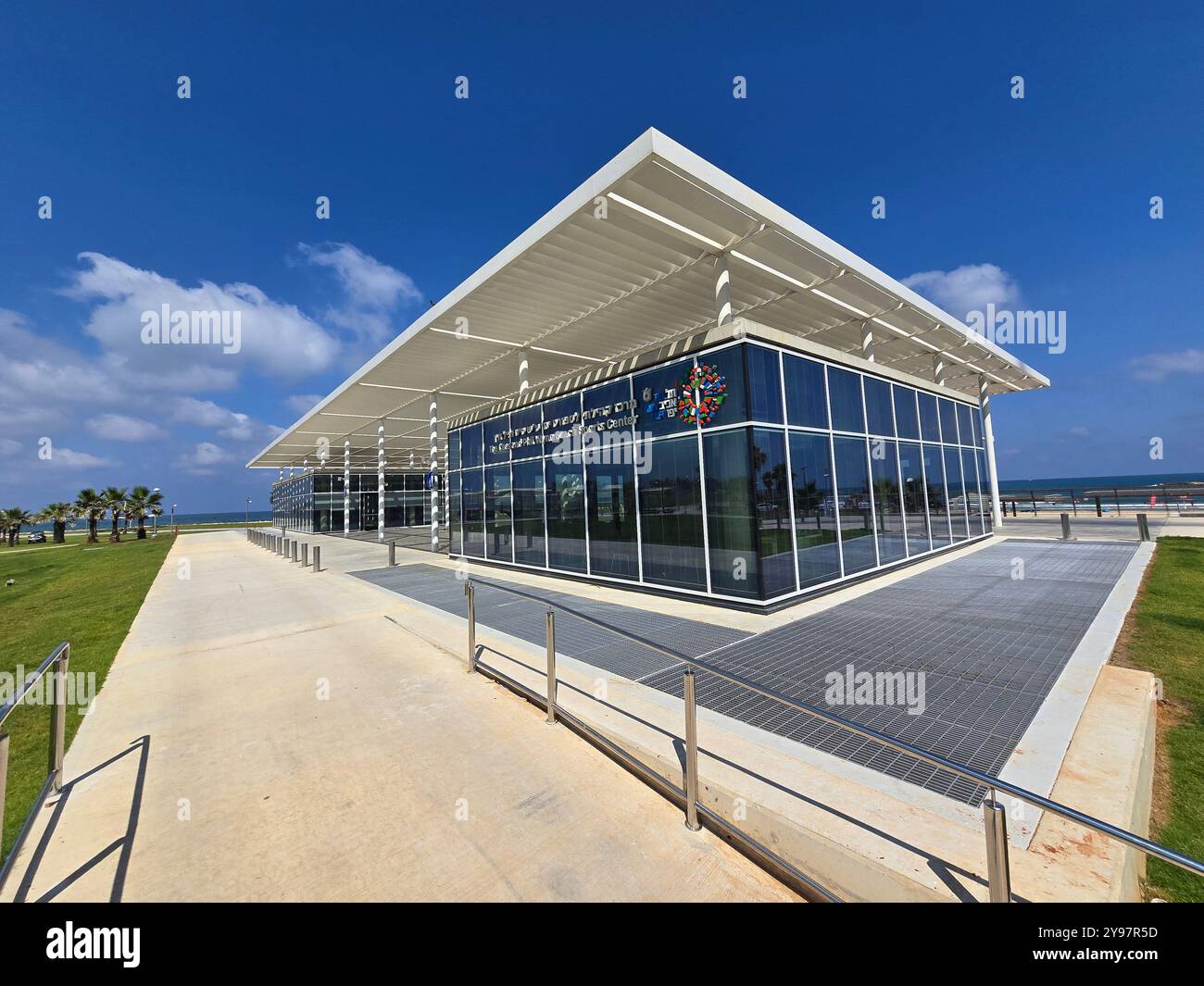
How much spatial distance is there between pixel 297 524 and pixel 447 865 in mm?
54723

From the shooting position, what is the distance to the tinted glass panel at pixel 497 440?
48.6ft

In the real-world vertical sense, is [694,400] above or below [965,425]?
below

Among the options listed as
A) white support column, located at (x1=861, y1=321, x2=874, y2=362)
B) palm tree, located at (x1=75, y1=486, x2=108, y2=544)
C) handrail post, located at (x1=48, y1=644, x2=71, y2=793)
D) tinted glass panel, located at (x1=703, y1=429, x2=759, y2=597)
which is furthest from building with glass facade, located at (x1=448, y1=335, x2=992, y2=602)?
palm tree, located at (x1=75, y1=486, x2=108, y2=544)

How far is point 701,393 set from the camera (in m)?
9.07

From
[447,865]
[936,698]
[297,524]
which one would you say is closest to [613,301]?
[936,698]

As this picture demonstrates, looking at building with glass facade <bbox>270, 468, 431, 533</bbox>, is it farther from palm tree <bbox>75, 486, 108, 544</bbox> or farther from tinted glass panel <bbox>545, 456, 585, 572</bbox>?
tinted glass panel <bbox>545, 456, 585, 572</bbox>

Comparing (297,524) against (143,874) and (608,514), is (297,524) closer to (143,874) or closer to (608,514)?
(608,514)

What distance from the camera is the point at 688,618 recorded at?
7992 mm

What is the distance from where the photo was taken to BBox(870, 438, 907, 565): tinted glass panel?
38.2 feet

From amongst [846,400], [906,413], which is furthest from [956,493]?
[846,400]

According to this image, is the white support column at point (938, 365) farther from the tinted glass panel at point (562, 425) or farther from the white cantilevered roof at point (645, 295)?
the tinted glass panel at point (562, 425)

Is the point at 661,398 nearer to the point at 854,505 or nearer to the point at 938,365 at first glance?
the point at 854,505

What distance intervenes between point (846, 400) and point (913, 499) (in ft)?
14.7

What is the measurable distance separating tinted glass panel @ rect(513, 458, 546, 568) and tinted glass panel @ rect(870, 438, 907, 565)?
8.52 m
